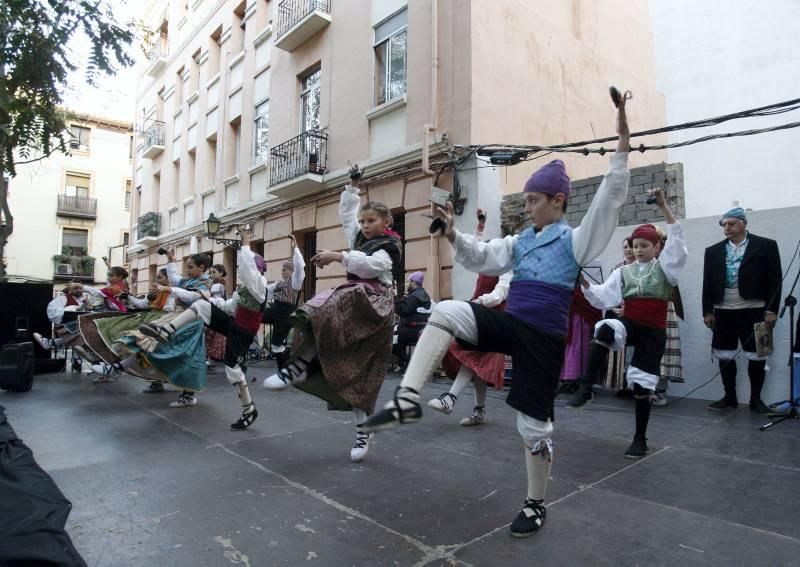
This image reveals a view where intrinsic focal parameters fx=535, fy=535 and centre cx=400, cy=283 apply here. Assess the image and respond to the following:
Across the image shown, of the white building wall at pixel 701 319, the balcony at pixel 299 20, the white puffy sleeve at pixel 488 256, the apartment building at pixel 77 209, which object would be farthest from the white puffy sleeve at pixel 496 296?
the apartment building at pixel 77 209

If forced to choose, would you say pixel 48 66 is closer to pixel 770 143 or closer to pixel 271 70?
pixel 271 70

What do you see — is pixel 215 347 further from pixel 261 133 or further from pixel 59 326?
pixel 261 133

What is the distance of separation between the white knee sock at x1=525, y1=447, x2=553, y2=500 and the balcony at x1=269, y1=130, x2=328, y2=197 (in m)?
9.81

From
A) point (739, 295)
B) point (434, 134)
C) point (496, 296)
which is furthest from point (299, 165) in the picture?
point (739, 295)

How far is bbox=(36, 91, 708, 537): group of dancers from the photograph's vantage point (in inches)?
98.7

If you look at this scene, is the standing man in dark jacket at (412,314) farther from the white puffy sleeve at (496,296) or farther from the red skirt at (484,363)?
the white puffy sleeve at (496,296)

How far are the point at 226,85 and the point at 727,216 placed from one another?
15298 mm

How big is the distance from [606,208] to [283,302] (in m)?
5.47

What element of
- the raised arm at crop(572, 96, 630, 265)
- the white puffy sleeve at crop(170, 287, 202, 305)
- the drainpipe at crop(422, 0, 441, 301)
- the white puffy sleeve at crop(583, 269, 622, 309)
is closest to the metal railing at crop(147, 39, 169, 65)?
the drainpipe at crop(422, 0, 441, 301)

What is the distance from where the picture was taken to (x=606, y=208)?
2.48 m

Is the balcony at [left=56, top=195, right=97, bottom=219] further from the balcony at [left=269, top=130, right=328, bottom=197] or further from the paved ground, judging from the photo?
the paved ground

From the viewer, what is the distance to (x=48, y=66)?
6.54 metres

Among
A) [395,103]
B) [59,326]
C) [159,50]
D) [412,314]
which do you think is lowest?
[59,326]

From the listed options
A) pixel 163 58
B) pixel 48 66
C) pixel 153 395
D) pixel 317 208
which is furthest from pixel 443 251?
pixel 163 58
